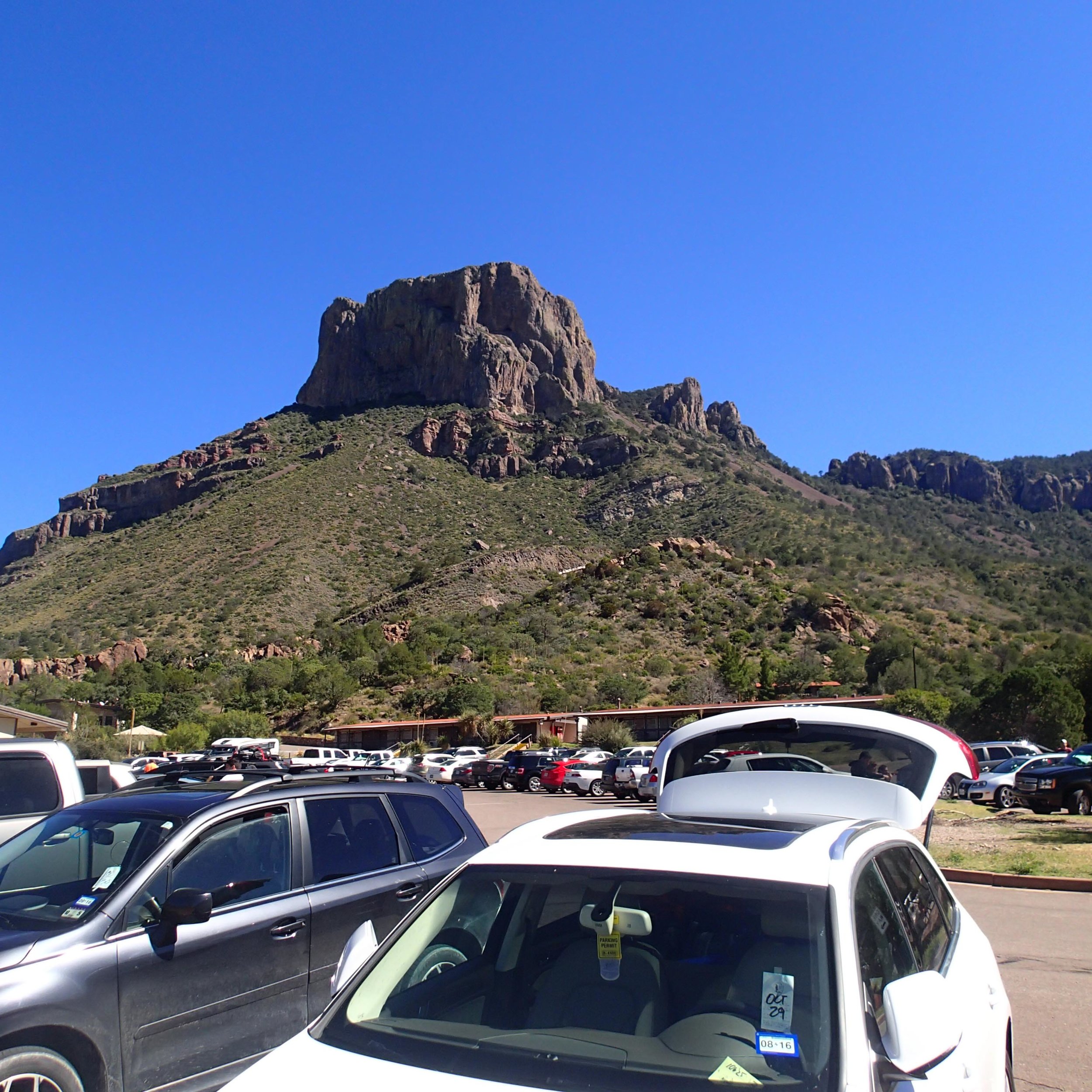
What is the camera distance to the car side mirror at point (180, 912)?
398 cm

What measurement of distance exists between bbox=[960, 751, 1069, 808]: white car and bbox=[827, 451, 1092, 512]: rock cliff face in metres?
124

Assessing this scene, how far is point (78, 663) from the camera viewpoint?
217 ft

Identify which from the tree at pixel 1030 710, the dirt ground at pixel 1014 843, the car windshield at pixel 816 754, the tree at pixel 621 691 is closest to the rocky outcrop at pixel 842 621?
the tree at pixel 621 691

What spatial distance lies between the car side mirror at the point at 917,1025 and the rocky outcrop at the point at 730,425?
133702 mm

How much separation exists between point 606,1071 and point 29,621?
88.6 metres

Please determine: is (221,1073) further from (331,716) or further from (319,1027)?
(331,716)

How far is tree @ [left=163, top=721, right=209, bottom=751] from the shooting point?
47.9 meters

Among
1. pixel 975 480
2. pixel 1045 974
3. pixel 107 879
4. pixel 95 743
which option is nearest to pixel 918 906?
pixel 107 879

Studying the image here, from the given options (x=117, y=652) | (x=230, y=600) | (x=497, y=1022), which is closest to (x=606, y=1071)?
(x=497, y=1022)

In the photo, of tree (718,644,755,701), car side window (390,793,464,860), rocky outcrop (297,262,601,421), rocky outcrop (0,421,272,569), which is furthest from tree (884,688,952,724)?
rocky outcrop (297,262,601,421)

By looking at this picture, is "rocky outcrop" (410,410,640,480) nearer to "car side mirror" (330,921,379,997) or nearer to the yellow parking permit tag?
"car side mirror" (330,921,379,997)

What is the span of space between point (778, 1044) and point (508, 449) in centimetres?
10783

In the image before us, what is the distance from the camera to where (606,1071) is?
2381mm

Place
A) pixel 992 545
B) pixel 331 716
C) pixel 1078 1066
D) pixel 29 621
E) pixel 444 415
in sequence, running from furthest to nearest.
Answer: pixel 444 415, pixel 992 545, pixel 29 621, pixel 331 716, pixel 1078 1066
